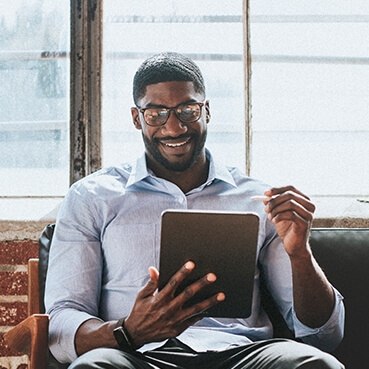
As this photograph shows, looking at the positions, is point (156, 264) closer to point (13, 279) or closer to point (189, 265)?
point (189, 265)

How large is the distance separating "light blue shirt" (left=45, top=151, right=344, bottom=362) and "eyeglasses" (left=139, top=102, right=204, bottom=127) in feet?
0.43

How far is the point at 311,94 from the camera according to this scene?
8.66 feet

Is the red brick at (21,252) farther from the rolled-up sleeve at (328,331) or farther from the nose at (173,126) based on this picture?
the rolled-up sleeve at (328,331)

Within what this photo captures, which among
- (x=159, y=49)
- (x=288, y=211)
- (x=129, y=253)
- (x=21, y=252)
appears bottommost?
(x=21, y=252)

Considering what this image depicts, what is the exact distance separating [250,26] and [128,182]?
0.97 m

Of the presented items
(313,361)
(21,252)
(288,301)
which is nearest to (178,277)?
(313,361)

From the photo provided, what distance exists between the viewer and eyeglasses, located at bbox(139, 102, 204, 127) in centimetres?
198

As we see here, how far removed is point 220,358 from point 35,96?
135 cm

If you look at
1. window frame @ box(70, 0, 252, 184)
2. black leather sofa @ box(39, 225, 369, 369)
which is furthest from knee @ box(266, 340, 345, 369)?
window frame @ box(70, 0, 252, 184)

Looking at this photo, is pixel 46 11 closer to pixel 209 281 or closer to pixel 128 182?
pixel 128 182

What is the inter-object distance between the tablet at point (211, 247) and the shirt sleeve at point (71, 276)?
337mm

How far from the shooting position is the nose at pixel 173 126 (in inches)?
77.5

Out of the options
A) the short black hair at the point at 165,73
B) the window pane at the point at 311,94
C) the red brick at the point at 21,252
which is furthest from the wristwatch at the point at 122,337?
the window pane at the point at 311,94

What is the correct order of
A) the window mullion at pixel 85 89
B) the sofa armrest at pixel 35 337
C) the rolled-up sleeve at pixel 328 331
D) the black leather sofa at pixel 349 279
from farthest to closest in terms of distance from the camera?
1. the window mullion at pixel 85 89
2. the black leather sofa at pixel 349 279
3. the rolled-up sleeve at pixel 328 331
4. the sofa armrest at pixel 35 337
